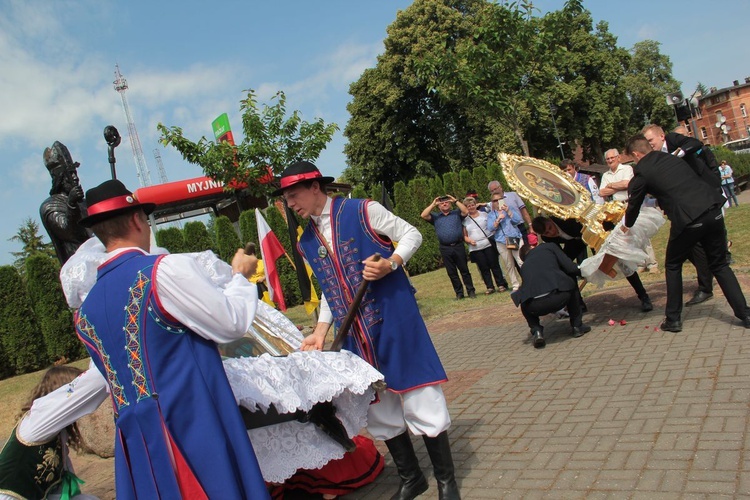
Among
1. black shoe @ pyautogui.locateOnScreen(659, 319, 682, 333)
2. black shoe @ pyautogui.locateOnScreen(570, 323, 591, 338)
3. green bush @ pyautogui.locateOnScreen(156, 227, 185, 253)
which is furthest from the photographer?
green bush @ pyautogui.locateOnScreen(156, 227, 185, 253)

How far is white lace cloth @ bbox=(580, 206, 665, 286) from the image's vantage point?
22.9 ft

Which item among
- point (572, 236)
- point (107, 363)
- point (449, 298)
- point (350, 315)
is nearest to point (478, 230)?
point (449, 298)

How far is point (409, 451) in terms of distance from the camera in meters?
3.85

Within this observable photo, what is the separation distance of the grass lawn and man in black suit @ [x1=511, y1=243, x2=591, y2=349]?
241 cm

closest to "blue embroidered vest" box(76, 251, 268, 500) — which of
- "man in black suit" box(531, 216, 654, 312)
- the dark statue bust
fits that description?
the dark statue bust

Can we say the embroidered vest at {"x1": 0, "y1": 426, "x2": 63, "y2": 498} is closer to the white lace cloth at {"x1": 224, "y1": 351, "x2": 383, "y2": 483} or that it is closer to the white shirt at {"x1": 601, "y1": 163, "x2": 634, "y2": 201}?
the white lace cloth at {"x1": 224, "y1": 351, "x2": 383, "y2": 483}

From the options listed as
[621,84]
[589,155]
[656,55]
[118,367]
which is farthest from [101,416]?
[656,55]

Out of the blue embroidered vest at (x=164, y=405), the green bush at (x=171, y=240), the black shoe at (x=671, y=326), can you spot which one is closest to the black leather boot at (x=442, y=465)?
the blue embroidered vest at (x=164, y=405)

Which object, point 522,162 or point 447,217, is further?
point 447,217

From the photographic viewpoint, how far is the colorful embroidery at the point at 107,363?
2.49 meters

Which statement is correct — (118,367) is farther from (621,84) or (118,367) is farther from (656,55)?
(656,55)

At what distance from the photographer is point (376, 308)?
3.67 m

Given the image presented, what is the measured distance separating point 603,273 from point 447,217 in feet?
16.5

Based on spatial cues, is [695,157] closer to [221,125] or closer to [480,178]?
[480,178]
